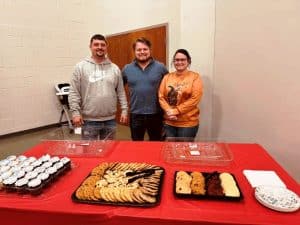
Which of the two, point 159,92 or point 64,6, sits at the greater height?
point 64,6

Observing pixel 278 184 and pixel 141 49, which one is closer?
pixel 278 184

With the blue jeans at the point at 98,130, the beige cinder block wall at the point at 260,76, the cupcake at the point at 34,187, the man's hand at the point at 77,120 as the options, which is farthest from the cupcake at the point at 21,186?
the beige cinder block wall at the point at 260,76

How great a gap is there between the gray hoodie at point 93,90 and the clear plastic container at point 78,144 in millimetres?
171

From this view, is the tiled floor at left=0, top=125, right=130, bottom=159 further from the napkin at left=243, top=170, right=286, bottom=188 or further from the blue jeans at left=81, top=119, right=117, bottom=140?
the napkin at left=243, top=170, right=286, bottom=188

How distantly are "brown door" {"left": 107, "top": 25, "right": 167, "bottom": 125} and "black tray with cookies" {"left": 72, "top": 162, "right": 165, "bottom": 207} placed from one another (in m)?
2.51

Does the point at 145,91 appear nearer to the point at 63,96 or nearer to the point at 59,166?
the point at 59,166

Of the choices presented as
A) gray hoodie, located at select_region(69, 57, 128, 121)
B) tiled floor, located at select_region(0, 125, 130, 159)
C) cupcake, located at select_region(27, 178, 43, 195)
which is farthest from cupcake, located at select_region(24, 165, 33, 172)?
tiled floor, located at select_region(0, 125, 130, 159)

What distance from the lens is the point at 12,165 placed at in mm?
1352

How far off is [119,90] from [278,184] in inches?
61.0

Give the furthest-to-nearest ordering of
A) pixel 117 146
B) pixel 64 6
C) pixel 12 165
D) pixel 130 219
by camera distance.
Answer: pixel 64 6
pixel 117 146
pixel 12 165
pixel 130 219

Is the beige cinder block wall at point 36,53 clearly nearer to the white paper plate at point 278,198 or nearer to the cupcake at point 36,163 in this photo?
the cupcake at point 36,163

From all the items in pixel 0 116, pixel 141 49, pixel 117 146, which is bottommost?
pixel 0 116

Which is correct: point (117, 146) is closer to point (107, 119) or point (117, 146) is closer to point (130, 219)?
point (107, 119)

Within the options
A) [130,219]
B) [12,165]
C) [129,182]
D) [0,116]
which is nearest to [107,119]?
[12,165]
